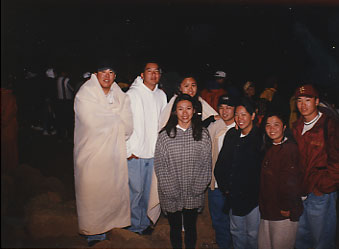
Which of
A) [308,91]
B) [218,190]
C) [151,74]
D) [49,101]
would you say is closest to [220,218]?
[218,190]

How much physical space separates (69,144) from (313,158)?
128 inches

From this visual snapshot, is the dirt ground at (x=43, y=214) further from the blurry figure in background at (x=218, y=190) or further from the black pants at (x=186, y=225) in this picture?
the black pants at (x=186, y=225)

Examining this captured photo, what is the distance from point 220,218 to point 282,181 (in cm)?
69

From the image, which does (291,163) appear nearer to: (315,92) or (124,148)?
(315,92)

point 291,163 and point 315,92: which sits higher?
point 315,92

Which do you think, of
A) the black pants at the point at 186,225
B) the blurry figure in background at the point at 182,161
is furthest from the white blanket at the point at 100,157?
the black pants at the point at 186,225

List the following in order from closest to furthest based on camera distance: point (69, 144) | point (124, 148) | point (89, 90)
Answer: point (89, 90) → point (124, 148) → point (69, 144)

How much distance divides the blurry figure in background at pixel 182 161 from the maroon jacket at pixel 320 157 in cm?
75

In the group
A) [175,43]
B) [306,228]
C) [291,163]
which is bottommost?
[306,228]

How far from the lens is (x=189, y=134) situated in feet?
8.50

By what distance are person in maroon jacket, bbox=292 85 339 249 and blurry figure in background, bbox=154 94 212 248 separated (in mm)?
758

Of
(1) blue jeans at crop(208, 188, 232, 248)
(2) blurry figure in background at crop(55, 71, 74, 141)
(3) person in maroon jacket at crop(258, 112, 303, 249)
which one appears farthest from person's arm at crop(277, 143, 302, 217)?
(2) blurry figure in background at crop(55, 71, 74, 141)

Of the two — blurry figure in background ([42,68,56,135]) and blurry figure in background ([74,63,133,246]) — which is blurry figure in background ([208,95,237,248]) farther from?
blurry figure in background ([42,68,56,135])

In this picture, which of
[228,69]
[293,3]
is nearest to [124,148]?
[293,3]
